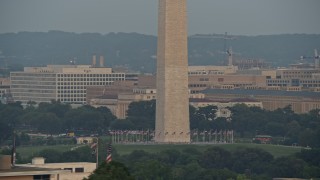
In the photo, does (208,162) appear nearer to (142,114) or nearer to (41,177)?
(142,114)

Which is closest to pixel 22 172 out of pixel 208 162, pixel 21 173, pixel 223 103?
pixel 21 173

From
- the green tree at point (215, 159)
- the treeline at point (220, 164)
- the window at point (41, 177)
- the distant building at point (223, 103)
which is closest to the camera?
the window at point (41, 177)

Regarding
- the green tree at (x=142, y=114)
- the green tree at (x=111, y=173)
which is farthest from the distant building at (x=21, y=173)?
the green tree at (x=142, y=114)

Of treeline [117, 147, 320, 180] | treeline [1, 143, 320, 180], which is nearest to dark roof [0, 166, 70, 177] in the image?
treeline [1, 143, 320, 180]

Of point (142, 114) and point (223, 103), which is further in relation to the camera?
point (223, 103)

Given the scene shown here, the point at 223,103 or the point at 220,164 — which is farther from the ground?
the point at 223,103

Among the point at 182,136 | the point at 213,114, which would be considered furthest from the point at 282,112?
the point at 182,136

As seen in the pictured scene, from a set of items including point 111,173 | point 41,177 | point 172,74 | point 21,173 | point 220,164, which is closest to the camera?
point 21,173

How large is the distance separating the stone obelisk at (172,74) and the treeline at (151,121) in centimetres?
940

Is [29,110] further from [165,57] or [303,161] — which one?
[303,161]

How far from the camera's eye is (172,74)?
153 m

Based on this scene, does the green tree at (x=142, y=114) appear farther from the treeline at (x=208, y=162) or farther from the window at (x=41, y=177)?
the window at (x=41, y=177)

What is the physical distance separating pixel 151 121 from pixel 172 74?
20581 millimetres

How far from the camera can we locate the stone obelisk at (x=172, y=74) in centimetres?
15075
